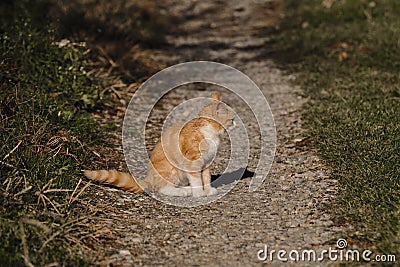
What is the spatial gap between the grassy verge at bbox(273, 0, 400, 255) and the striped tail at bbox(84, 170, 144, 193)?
5.20 feet

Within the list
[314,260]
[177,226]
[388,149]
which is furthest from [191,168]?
[388,149]

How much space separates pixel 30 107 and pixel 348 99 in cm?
347

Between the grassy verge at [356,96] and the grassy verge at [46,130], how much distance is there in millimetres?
1973

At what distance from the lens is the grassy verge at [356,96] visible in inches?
171

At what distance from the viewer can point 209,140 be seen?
4793mm

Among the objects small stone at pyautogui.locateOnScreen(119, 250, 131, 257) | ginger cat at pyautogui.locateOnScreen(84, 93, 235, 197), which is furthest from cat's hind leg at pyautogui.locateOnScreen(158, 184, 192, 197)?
small stone at pyautogui.locateOnScreen(119, 250, 131, 257)

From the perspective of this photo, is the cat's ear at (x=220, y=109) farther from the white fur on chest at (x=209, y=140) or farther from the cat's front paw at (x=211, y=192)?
the cat's front paw at (x=211, y=192)

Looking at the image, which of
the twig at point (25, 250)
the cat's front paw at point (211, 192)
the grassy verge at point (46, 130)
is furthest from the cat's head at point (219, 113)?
the twig at point (25, 250)

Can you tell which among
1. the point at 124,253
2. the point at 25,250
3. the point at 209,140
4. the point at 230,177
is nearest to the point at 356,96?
the point at 230,177

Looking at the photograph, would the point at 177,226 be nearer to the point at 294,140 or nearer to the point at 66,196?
the point at 66,196

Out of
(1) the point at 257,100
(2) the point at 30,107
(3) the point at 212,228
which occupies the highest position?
(2) the point at 30,107

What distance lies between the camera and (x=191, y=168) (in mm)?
4770

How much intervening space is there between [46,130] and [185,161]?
4.18ft

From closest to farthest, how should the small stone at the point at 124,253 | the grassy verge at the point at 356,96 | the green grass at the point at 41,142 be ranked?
the green grass at the point at 41,142
the small stone at the point at 124,253
the grassy verge at the point at 356,96
